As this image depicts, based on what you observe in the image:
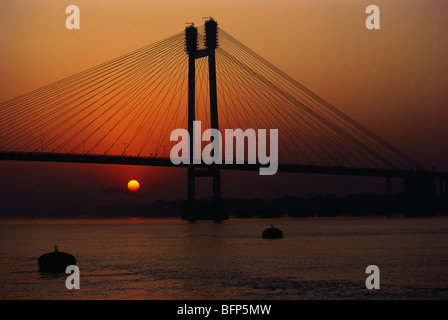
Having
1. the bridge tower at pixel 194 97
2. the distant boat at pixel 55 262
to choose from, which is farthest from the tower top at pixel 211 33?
the distant boat at pixel 55 262

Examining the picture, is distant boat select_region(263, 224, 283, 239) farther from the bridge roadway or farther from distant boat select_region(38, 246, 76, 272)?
distant boat select_region(38, 246, 76, 272)

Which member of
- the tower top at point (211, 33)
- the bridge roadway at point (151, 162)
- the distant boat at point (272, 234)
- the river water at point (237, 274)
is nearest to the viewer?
the river water at point (237, 274)

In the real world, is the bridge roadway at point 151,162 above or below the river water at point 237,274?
above

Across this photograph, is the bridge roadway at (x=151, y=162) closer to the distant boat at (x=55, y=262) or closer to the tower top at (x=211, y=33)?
the tower top at (x=211, y=33)

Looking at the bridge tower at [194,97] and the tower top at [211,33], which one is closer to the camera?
the bridge tower at [194,97]

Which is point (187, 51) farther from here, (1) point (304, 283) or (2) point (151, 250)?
(1) point (304, 283)

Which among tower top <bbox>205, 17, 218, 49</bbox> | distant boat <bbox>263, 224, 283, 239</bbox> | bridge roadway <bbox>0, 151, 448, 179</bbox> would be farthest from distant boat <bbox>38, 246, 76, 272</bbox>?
tower top <bbox>205, 17, 218, 49</bbox>

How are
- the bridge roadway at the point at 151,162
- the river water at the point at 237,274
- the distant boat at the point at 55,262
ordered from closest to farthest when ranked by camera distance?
the river water at the point at 237,274
the distant boat at the point at 55,262
the bridge roadway at the point at 151,162

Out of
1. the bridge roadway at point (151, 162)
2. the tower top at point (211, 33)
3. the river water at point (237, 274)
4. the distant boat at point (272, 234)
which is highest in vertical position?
the tower top at point (211, 33)

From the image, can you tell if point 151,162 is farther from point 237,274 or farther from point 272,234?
point 237,274
